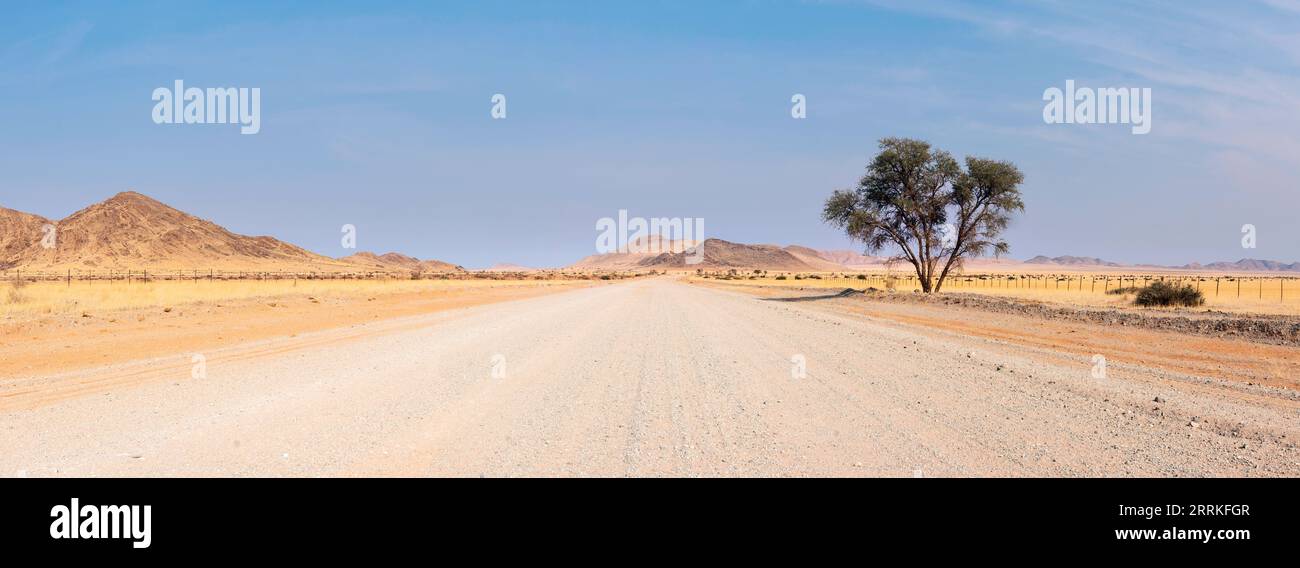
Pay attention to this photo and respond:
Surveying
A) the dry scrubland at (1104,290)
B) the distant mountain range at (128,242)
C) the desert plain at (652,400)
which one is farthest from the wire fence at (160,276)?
the desert plain at (652,400)

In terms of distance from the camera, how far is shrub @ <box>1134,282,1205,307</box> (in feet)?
104

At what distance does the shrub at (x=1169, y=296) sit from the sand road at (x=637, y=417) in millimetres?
22917

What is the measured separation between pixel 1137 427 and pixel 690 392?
4.87 meters

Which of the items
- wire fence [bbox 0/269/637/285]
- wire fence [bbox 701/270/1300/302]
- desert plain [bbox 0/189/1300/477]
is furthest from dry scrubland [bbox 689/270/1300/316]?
wire fence [bbox 0/269/637/285]

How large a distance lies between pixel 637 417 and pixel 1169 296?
33045 mm

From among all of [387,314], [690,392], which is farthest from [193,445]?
[387,314]

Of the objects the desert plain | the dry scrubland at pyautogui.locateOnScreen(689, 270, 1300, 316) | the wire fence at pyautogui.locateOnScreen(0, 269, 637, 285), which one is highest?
the wire fence at pyautogui.locateOnScreen(0, 269, 637, 285)

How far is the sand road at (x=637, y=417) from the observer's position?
5859 mm

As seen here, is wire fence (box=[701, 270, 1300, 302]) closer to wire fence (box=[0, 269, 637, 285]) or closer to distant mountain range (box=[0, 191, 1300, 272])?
wire fence (box=[0, 269, 637, 285])

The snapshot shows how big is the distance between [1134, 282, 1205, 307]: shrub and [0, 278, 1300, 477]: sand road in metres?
22.9

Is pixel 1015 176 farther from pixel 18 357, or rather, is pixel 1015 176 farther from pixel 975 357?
pixel 18 357

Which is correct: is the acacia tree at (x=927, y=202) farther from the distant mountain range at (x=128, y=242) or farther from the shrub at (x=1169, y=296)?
the distant mountain range at (x=128, y=242)

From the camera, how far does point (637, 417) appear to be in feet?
25.7
